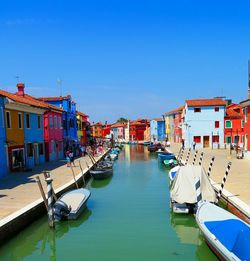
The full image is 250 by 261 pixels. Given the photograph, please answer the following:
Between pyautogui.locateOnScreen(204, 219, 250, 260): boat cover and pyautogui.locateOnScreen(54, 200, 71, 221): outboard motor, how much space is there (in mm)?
6397

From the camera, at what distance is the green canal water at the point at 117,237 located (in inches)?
387

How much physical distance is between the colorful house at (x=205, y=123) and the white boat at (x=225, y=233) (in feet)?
135

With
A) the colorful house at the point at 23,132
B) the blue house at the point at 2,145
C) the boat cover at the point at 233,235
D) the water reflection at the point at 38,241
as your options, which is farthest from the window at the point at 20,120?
the boat cover at the point at 233,235

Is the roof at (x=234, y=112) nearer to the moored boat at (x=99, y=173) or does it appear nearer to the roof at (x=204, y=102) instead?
the roof at (x=204, y=102)

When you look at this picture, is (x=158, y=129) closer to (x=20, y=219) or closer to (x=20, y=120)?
(x=20, y=120)

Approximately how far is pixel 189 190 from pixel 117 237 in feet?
13.2

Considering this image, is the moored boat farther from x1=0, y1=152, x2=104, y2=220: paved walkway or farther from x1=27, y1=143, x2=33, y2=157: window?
x1=27, y1=143, x2=33, y2=157: window

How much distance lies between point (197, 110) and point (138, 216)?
A: 1550 inches

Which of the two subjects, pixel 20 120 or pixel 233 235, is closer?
pixel 233 235

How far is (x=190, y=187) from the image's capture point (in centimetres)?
1335

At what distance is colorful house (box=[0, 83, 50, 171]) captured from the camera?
22.4 meters

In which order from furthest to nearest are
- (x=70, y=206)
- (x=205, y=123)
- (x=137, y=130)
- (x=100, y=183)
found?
(x=137, y=130) < (x=205, y=123) < (x=100, y=183) < (x=70, y=206)

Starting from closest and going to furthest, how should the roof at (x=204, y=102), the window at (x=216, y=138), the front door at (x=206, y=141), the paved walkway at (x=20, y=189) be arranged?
the paved walkway at (x=20, y=189) < the roof at (x=204, y=102) < the window at (x=216, y=138) < the front door at (x=206, y=141)

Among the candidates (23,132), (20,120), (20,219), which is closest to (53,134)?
(23,132)
